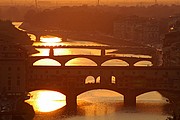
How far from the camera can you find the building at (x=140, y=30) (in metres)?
37.9

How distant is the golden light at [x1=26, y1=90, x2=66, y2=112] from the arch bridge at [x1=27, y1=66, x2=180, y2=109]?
0.33 metres

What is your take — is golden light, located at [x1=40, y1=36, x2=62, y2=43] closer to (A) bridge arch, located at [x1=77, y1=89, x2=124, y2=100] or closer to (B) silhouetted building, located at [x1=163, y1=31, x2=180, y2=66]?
(B) silhouetted building, located at [x1=163, y1=31, x2=180, y2=66]

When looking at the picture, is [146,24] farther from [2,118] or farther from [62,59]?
[2,118]

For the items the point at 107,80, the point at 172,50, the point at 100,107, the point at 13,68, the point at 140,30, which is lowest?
the point at 100,107

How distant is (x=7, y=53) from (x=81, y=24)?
92.6ft

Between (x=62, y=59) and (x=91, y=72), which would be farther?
(x=62, y=59)

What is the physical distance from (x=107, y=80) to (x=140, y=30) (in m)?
18.5

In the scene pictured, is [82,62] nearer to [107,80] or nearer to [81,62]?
[81,62]

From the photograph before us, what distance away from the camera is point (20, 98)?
1712 cm

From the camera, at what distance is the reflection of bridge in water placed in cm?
1856

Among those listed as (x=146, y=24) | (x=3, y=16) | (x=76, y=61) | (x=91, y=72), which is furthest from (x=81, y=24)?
(x=91, y=72)

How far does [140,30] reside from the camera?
38.1 meters

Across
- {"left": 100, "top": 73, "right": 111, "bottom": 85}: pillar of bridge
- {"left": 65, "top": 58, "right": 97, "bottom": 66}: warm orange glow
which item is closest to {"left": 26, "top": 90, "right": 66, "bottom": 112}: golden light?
{"left": 100, "top": 73, "right": 111, "bottom": 85}: pillar of bridge

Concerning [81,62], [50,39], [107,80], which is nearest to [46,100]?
[107,80]
